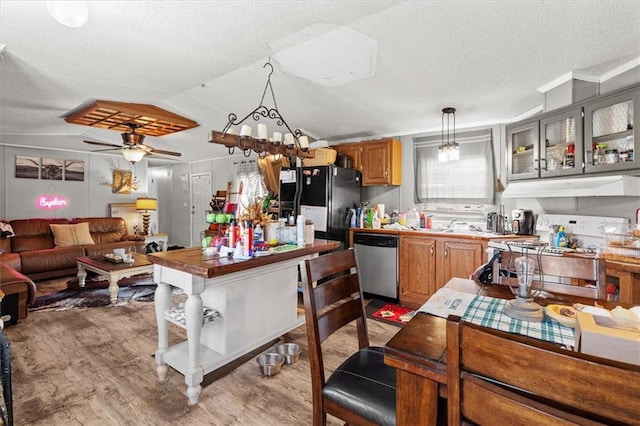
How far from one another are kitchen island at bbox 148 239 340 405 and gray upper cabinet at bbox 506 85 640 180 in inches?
86.5

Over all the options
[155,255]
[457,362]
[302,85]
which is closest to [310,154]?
[302,85]

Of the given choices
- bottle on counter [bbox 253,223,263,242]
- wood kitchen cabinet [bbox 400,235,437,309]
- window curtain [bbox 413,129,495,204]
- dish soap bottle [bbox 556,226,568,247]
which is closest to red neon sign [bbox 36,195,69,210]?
bottle on counter [bbox 253,223,263,242]

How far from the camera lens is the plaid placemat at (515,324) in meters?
0.94

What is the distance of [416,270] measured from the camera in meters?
3.54

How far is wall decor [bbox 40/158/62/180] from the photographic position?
5.78 m

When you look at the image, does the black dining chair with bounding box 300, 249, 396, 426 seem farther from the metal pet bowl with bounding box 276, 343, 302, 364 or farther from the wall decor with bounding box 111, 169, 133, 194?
the wall decor with bounding box 111, 169, 133, 194

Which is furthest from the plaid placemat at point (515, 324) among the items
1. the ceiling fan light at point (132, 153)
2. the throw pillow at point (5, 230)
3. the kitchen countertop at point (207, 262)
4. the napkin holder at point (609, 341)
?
the throw pillow at point (5, 230)

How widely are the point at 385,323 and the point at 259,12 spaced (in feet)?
9.61

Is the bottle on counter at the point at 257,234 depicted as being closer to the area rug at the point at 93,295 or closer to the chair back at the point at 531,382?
the chair back at the point at 531,382

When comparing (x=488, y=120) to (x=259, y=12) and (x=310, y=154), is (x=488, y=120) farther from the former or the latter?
(x=259, y=12)

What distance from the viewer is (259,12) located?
6.52 feet

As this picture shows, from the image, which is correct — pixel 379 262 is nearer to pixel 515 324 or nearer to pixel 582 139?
pixel 582 139

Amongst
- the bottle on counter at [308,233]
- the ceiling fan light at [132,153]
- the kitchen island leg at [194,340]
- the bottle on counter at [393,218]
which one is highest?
the ceiling fan light at [132,153]

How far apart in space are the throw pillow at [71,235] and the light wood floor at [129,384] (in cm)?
252
